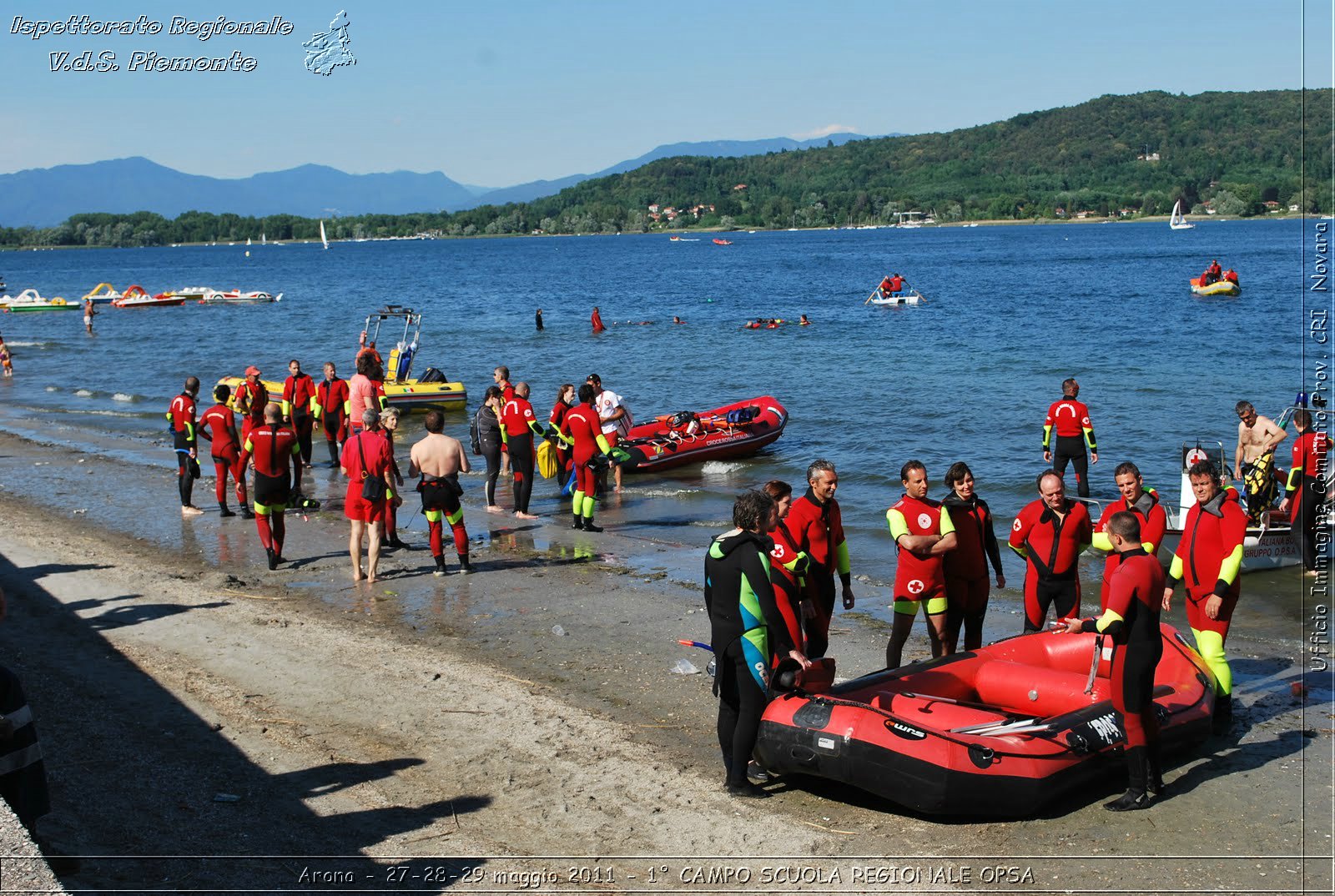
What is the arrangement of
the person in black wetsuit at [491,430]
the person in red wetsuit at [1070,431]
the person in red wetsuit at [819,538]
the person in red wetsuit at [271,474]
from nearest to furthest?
the person in red wetsuit at [819,538] < the person in red wetsuit at [271,474] < the person in black wetsuit at [491,430] < the person in red wetsuit at [1070,431]

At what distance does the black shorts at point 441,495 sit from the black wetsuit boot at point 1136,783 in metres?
6.33

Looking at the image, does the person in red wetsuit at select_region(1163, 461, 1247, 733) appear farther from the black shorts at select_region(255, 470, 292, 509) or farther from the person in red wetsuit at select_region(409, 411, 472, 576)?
the black shorts at select_region(255, 470, 292, 509)

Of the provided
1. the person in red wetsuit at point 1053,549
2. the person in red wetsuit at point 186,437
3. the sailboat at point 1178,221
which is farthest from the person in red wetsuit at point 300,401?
the sailboat at point 1178,221

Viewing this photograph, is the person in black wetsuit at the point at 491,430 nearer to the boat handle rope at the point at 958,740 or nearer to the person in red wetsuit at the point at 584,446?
the person in red wetsuit at the point at 584,446

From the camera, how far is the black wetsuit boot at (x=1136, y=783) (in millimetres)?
5941

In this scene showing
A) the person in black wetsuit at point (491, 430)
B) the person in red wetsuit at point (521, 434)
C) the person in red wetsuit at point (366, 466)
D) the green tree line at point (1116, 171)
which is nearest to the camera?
the person in red wetsuit at point (366, 466)

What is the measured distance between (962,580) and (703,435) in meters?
10.4

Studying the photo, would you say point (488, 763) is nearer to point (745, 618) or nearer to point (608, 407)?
point (745, 618)

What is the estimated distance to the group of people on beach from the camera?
19.2 feet

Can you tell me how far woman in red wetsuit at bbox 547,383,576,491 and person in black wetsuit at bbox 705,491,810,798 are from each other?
24.1ft

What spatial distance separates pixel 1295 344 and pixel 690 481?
24.0m

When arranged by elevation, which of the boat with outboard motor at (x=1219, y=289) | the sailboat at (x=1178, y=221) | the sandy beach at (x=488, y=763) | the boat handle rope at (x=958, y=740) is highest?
the sailboat at (x=1178, y=221)

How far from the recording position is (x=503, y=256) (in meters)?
136

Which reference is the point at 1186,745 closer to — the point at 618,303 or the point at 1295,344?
the point at 1295,344
